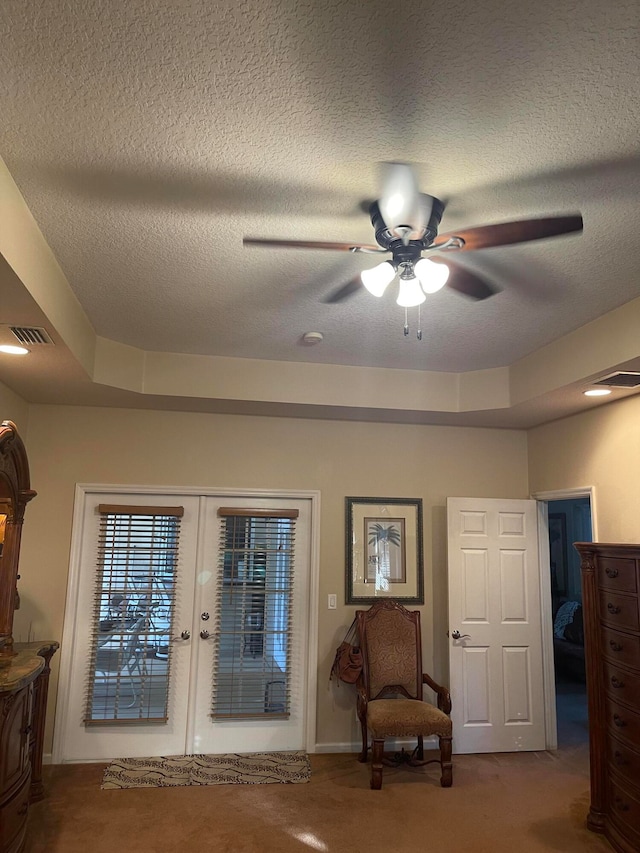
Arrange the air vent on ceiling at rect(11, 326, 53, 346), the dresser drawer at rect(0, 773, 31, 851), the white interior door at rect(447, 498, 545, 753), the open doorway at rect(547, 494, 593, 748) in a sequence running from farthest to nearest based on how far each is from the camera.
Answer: the open doorway at rect(547, 494, 593, 748)
the white interior door at rect(447, 498, 545, 753)
the air vent on ceiling at rect(11, 326, 53, 346)
the dresser drawer at rect(0, 773, 31, 851)

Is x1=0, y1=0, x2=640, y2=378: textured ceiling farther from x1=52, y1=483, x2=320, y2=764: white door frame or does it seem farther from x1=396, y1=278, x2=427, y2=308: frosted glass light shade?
x1=52, y1=483, x2=320, y2=764: white door frame

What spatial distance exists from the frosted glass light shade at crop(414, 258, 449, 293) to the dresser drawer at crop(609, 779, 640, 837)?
2791 mm

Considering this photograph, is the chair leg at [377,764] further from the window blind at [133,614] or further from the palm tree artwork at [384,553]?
the window blind at [133,614]

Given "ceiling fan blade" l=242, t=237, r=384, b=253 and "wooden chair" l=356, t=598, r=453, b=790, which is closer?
"ceiling fan blade" l=242, t=237, r=384, b=253

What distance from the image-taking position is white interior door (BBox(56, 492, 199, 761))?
14.3 ft

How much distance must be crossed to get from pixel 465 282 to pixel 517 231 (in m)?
0.54

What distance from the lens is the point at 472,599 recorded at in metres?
4.77

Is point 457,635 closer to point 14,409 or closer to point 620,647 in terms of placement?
point 620,647

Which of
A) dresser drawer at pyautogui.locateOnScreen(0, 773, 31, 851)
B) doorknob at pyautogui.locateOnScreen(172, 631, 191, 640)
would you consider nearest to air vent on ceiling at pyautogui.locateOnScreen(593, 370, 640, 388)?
doorknob at pyautogui.locateOnScreen(172, 631, 191, 640)

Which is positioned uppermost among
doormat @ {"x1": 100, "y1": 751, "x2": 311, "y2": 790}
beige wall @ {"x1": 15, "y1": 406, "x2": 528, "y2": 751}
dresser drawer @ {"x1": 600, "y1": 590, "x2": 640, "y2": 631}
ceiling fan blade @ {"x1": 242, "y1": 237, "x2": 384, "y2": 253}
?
ceiling fan blade @ {"x1": 242, "y1": 237, "x2": 384, "y2": 253}

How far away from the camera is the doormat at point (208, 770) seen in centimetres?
399

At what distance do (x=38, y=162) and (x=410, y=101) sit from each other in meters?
1.28

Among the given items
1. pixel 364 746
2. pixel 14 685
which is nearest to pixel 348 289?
pixel 14 685

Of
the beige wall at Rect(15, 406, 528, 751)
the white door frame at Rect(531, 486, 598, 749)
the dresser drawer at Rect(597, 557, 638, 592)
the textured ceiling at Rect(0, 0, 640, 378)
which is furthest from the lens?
the white door frame at Rect(531, 486, 598, 749)
